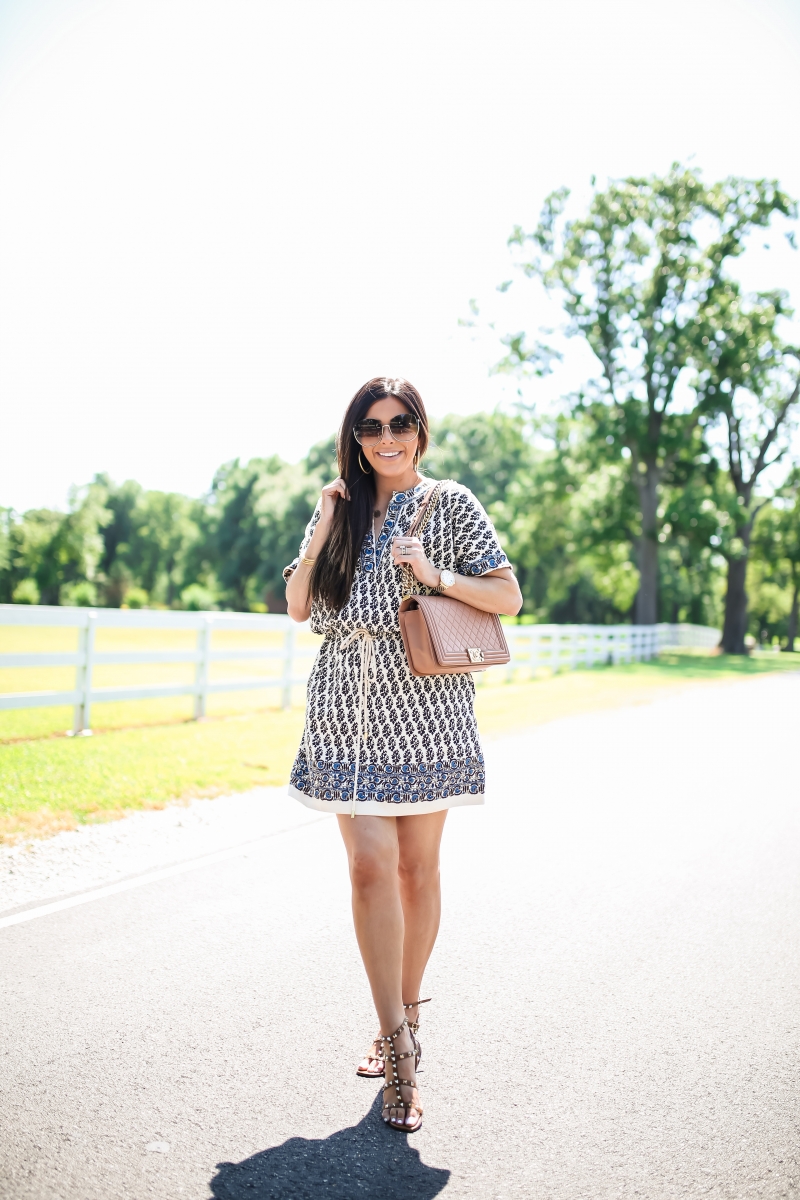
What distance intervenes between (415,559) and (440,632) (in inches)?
9.0

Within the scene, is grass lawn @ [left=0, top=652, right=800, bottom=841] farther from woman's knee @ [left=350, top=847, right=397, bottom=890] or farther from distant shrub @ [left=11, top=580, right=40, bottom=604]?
distant shrub @ [left=11, top=580, right=40, bottom=604]

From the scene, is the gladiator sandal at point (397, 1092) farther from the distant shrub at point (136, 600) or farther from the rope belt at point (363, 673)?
the distant shrub at point (136, 600)

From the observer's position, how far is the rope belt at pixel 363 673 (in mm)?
3023

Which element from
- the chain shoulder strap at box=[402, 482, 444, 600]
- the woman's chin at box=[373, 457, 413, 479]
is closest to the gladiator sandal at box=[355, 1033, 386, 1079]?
the chain shoulder strap at box=[402, 482, 444, 600]

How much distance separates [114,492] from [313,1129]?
263 ft

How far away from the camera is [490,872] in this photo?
550 cm

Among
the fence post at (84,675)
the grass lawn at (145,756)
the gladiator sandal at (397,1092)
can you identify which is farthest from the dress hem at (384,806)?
the fence post at (84,675)

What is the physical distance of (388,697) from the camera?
3059 millimetres

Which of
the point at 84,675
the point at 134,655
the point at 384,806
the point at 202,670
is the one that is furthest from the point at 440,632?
the point at 202,670

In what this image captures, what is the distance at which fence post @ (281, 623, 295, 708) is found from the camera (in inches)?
538

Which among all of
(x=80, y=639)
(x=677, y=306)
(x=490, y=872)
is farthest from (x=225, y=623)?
(x=677, y=306)

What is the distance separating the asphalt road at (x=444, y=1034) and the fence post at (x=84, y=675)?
482 centimetres

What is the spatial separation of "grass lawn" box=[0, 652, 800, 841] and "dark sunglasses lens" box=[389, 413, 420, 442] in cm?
404

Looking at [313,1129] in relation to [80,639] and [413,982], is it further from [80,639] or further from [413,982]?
[80,639]
